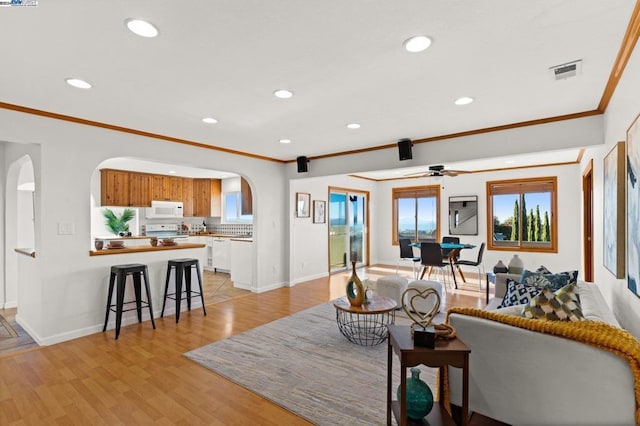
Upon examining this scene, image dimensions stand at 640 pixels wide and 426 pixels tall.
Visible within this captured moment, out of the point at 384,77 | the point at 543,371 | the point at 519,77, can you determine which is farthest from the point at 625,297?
the point at 384,77

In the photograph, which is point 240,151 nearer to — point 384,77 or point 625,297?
point 384,77

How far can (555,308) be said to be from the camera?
1.80m

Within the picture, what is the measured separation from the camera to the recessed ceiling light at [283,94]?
2803 millimetres

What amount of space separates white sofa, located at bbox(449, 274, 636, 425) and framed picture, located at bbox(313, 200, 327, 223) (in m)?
5.16

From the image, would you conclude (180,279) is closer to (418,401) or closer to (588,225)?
(418,401)

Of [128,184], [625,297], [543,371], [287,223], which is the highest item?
[128,184]

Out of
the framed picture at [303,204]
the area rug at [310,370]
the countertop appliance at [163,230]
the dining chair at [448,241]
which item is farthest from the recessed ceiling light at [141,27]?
the countertop appliance at [163,230]

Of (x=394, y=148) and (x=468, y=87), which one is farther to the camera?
(x=394, y=148)

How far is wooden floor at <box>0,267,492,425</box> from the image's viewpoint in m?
2.20

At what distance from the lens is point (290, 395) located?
2.45 metres

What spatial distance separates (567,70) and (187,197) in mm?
7830

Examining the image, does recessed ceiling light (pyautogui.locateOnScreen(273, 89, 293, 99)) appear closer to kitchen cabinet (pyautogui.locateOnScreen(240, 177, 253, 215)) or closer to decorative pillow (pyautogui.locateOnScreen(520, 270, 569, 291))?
decorative pillow (pyautogui.locateOnScreen(520, 270, 569, 291))

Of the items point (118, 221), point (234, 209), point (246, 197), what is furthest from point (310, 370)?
point (118, 221)

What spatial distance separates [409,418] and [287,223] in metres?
4.60
